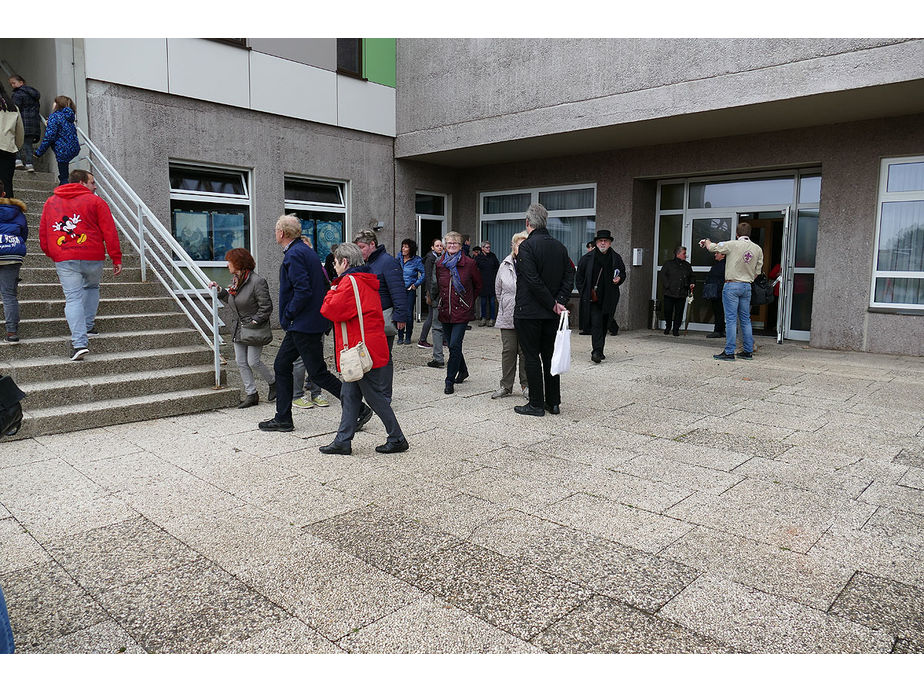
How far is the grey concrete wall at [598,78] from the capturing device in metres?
8.86

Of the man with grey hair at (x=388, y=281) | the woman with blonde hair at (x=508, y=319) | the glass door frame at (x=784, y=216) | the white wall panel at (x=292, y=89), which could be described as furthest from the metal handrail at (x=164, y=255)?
the glass door frame at (x=784, y=216)

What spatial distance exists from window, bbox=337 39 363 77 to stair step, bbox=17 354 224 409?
27.0 ft

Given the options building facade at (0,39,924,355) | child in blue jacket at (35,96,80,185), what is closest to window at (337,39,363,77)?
building facade at (0,39,924,355)

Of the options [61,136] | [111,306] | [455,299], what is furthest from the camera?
[61,136]

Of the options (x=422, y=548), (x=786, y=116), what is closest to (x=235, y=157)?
(x=786, y=116)

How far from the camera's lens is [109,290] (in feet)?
25.2

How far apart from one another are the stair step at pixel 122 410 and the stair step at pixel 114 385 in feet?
0.18

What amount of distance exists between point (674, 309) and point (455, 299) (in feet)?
21.7

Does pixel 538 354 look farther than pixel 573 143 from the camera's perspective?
No

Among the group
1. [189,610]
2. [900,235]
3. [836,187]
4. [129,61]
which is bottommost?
[189,610]

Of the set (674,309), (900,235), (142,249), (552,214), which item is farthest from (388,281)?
(552,214)

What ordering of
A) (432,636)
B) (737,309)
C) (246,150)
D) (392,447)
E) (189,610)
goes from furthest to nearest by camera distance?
(246,150)
(737,309)
(392,447)
(189,610)
(432,636)

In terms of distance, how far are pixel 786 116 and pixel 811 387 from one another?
15.8 feet

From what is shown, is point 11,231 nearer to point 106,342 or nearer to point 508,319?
point 106,342
